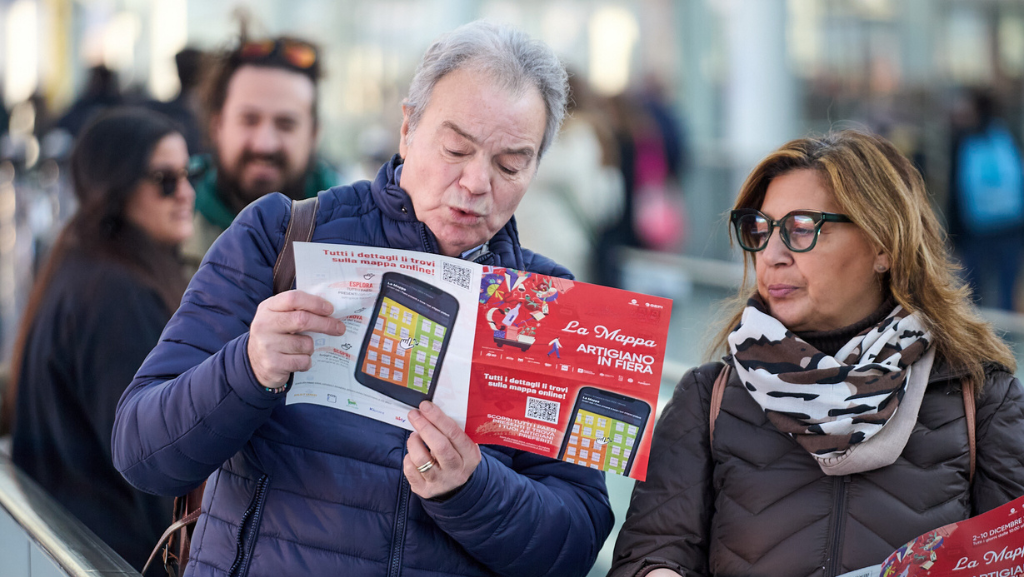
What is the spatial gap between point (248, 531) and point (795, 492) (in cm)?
118

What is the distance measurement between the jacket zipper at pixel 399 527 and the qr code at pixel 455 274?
39cm

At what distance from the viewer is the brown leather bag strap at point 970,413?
217 centimetres

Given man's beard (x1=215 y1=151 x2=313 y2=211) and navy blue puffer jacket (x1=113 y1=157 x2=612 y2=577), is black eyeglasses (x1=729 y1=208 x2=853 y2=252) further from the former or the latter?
man's beard (x1=215 y1=151 x2=313 y2=211)

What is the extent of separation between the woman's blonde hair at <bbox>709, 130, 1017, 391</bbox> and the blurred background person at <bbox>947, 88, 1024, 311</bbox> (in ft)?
21.0

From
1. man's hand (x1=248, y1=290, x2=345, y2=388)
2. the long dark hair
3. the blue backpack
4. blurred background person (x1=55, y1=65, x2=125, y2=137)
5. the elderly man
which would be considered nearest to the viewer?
man's hand (x1=248, y1=290, x2=345, y2=388)

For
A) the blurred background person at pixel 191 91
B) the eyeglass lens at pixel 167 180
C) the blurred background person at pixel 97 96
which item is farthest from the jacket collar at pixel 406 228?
the blurred background person at pixel 97 96

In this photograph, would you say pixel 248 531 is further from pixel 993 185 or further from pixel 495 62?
pixel 993 185

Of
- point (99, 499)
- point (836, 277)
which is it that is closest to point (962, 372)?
point (836, 277)

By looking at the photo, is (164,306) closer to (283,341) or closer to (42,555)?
(42,555)

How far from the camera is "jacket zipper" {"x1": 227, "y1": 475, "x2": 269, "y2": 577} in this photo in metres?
1.97

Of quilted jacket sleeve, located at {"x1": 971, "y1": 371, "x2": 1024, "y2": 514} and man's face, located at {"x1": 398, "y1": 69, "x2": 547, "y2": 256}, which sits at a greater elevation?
man's face, located at {"x1": 398, "y1": 69, "x2": 547, "y2": 256}

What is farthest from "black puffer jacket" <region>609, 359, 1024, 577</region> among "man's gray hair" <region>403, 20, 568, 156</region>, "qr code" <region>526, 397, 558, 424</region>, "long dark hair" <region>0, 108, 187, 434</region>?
"long dark hair" <region>0, 108, 187, 434</region>

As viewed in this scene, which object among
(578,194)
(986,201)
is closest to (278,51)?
(578,194)

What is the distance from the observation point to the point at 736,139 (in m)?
11.6
